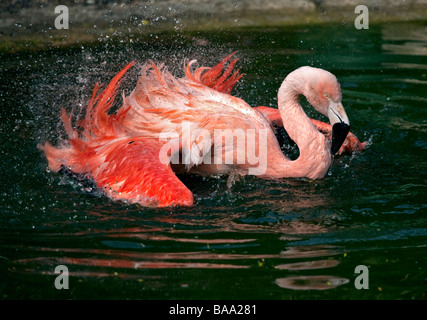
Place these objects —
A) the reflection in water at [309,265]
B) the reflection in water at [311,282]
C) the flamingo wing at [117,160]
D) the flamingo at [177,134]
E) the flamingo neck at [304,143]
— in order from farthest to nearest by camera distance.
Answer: the flamingo neck at [304,143], the flamingo at [177,134], the flamingo wing at [117,160], the reflection in water at [309,265], the reflection in water at [311,282]

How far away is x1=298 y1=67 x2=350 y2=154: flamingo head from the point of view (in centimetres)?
566

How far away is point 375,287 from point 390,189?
1716 millimetres

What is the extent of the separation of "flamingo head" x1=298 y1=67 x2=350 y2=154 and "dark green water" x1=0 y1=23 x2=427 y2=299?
56 cm

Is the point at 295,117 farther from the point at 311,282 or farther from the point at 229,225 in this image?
the point at 311,282

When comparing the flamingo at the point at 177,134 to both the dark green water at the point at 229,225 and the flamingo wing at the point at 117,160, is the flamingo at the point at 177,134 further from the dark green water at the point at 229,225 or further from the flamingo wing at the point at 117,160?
the dark green water at the point at 229,225

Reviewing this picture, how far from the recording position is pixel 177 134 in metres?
5.88

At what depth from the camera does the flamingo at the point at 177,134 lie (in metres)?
5.60

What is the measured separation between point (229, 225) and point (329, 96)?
58.6 inches

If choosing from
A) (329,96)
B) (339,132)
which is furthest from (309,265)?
(329,96)

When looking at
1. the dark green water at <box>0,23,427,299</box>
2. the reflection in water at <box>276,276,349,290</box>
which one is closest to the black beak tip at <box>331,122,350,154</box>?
the dark green water at <box>0,23,427,299</box>

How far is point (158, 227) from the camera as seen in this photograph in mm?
5125

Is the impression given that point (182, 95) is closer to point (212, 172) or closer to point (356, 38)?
point (212, 172)

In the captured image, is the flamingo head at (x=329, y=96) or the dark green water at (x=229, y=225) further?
the flamingo head at (x=329, y=96)

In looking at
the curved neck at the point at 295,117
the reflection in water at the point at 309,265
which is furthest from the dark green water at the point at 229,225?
the curved neck at the point at 295,117
